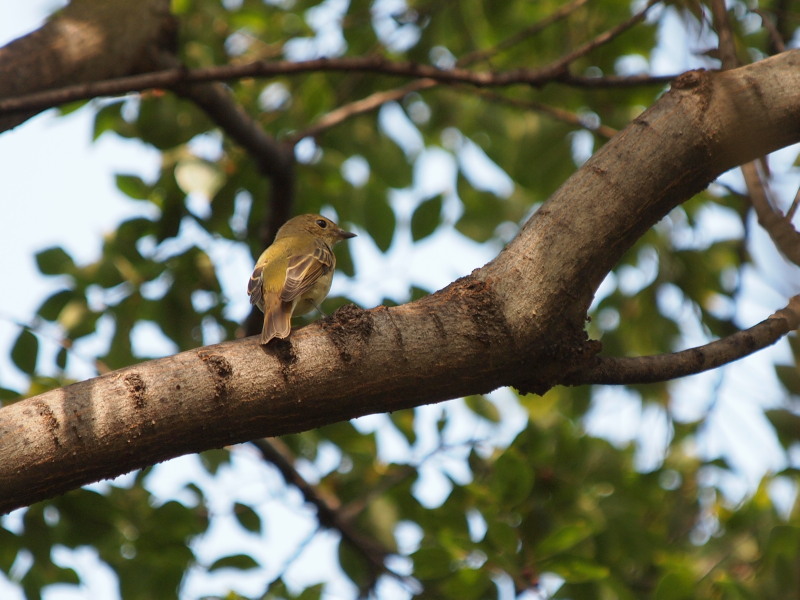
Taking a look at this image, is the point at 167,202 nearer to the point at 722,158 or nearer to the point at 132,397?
the point at 132,397

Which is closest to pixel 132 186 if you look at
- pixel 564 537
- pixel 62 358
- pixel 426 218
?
pixel 62 358

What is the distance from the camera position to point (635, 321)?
20.3ft

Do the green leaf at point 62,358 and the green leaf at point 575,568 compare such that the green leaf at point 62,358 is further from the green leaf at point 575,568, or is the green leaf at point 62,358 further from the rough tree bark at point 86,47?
the green leaf at point 575,568

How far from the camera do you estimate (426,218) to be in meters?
4.97

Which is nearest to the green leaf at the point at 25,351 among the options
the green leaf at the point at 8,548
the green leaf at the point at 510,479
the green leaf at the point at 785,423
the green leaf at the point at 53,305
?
the green leaf at the point at 53,305

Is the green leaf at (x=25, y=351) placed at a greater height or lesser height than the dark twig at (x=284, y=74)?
lesser

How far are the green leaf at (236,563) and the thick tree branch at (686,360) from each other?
244 centimetres

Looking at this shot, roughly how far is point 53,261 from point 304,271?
1.54 m

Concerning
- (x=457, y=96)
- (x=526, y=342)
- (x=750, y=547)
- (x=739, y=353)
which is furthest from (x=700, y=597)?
(x=457, y=96)

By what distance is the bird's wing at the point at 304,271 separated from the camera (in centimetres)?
373

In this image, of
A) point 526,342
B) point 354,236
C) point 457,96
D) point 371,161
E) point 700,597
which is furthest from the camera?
point 457,96

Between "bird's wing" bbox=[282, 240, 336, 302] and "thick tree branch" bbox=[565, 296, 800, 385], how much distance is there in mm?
1490

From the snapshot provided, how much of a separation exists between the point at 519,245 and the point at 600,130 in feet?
8.58

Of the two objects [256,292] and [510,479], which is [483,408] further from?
[256,292]
